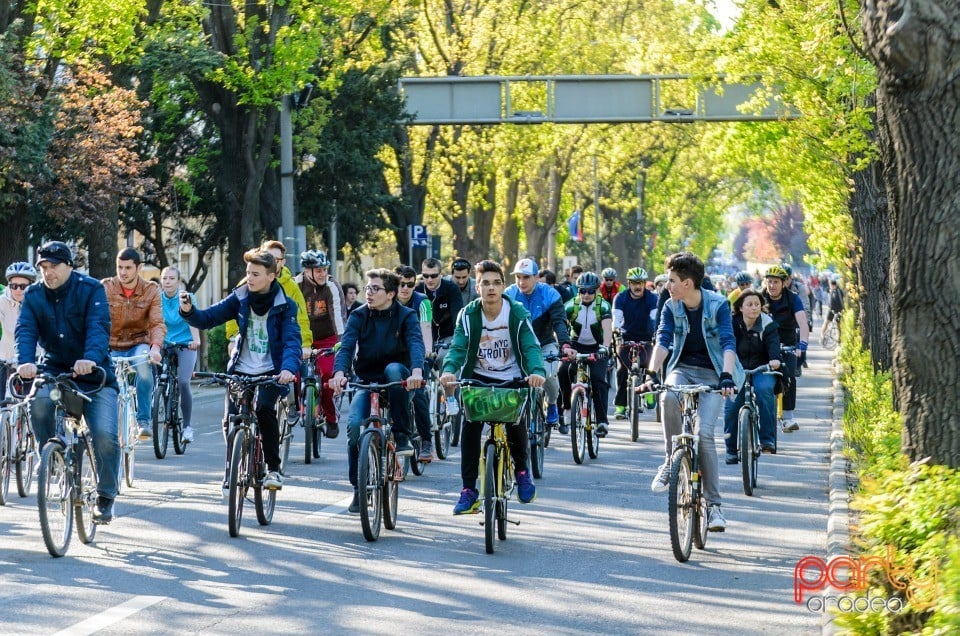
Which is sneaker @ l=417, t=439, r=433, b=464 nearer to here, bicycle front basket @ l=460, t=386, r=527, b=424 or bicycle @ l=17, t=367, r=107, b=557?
bicycle front basket @ l=460, t=386, r=527, b=424

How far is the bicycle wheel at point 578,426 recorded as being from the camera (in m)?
15.7

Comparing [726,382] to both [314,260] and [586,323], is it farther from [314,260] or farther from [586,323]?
[586,323]

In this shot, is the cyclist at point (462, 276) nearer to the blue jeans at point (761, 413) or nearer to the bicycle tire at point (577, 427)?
the bicycle tire at point (577, 427)

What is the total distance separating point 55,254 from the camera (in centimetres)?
1002

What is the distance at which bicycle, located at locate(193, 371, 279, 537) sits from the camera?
10562 mm

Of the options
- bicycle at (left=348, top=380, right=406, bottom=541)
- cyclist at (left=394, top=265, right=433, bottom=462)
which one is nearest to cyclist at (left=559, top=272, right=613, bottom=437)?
cyclist at (left=394, top=265, right=433, bottom=462)

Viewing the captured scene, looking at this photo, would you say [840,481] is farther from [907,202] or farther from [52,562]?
[52,562]

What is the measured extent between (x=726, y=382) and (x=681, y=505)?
830mm

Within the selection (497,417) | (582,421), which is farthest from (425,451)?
(497,417)

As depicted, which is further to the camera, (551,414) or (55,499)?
(551,414)

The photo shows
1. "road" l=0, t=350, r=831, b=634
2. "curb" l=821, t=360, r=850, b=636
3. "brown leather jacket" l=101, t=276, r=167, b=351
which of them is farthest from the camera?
"brown leather jacket" l=101, t=276, r=167, b=351

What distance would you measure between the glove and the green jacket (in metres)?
1.12

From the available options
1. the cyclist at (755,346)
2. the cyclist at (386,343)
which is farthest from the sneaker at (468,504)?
the cyclist at (755,346)

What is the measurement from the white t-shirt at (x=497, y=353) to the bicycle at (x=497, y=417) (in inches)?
7.3
